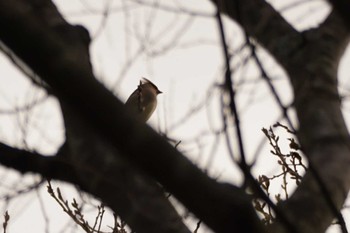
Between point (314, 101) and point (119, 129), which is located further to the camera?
point (314, 101)

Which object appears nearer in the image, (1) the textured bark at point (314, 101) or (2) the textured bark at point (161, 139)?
(2) the textured bark at point (161, 139)

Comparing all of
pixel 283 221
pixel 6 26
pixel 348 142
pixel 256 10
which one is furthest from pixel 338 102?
pixel 6 26

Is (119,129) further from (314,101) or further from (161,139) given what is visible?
(314,101)

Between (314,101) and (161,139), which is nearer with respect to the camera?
(161,139)

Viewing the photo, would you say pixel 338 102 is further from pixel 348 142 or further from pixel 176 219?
pixel 176 219

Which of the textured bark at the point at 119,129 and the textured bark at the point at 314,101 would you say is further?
the textured bark at the point at 314,101

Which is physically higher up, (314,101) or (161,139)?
(314,101)

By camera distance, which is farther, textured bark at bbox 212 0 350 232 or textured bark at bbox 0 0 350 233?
textured bark at bbox 212 0 350 232

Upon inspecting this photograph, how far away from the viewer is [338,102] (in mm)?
2223

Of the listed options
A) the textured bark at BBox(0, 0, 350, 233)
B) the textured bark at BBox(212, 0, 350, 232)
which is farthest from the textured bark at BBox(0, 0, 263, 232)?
the textured bark at BBox(212, 0, 350, 232)

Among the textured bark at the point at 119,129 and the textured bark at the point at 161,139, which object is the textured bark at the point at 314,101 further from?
the textured bark at the point at 119,129

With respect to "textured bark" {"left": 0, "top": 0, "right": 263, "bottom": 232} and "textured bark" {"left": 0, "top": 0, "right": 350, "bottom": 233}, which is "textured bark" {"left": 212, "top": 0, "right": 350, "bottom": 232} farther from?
"textured bark" {"left": 0, "top": 0, "right": 263, "bottom": 232}

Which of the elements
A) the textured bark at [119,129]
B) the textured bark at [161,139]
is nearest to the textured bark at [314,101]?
the textured bark at [161,139]

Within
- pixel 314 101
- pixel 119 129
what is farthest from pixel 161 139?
pixel 314 101
